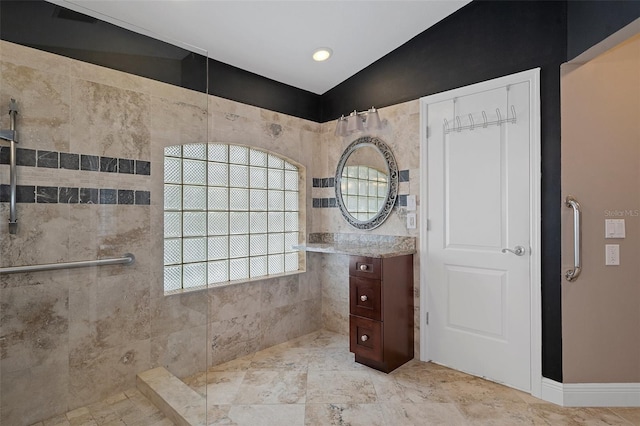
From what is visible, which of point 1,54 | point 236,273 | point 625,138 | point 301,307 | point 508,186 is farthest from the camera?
point 301,307

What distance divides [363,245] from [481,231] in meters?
1.01

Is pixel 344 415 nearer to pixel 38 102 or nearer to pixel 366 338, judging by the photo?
pixel 366 338

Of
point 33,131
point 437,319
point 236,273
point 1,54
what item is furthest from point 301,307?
point 1,54

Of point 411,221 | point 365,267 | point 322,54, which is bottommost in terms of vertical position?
point 365,267

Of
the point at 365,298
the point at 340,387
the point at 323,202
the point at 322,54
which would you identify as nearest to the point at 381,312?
the point at 365,298

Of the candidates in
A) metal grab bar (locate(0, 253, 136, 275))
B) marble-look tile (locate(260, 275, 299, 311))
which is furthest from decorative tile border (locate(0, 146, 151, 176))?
marble-look tile (locate(260, 275, 299, 311))

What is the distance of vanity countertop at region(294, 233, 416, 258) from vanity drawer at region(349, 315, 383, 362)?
1.73 ft

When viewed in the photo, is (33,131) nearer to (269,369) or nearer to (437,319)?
(269,369)

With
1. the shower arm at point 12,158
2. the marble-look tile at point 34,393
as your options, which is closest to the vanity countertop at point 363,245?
the marble-look tile at point 34,393

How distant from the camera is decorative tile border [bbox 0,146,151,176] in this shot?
1.82 meters

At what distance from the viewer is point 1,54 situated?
176 cm

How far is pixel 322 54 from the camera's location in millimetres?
2826

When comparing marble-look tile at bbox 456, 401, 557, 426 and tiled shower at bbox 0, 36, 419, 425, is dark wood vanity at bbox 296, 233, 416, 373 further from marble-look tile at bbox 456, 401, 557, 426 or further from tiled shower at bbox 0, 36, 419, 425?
tiled shower at bbox 0, 36, 419, 425

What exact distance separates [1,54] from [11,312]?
1390mm
